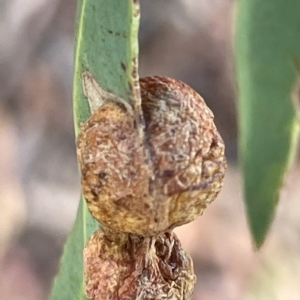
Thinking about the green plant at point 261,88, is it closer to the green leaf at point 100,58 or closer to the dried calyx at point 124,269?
the green leaf at point 100,58

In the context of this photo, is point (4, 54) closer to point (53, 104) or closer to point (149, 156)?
point (53, 104)

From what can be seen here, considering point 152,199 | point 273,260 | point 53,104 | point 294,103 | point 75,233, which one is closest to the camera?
point 152,199

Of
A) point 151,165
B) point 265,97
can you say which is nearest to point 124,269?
point 151,165

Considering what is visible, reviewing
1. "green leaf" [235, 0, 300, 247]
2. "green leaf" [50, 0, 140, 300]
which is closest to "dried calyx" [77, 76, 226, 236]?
"green leaf" [50, 0, 140, 300]

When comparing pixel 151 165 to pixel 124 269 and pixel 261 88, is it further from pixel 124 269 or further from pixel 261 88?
pixel 261 88

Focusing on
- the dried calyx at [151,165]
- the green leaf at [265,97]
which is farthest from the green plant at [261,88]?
the dried calyx at [151,165]

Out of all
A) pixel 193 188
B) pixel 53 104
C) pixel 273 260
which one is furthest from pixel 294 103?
pixel 53 104
